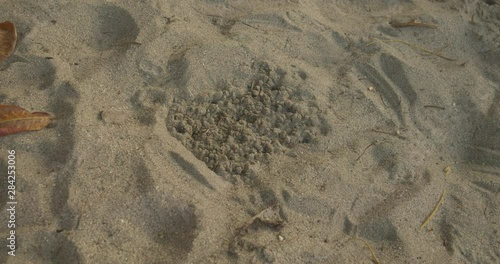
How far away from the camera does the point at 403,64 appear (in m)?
2.60

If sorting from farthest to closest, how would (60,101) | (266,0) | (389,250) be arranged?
(266,0) < (60,101) < (389,250)

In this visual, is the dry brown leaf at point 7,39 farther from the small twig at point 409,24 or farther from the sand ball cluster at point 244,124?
the small twig at point 409,24

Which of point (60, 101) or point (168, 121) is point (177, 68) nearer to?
point (168, 121)

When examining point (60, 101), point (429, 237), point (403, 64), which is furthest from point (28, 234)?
point (403, 64)

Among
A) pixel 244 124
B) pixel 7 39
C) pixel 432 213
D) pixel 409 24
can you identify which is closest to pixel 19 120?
pixel 7 39

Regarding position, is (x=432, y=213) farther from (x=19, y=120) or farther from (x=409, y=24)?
(x=19, y=120)

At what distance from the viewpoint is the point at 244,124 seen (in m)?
2.24

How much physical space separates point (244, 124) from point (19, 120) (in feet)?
3.13

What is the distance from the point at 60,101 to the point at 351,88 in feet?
4.54

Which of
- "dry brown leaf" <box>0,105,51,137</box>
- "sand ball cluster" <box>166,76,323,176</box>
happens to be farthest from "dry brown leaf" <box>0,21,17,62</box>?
"sand ball cluster" <box>166,76,323,176</box>

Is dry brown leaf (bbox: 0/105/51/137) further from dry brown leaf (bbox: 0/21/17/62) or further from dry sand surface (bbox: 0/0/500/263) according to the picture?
dry brown leaf (bbox: 0/21/17/62)

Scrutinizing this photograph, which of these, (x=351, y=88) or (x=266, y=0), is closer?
(x=351, y=88)

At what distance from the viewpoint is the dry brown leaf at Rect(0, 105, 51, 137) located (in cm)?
204

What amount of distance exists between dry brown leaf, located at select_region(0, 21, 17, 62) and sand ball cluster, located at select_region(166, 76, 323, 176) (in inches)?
33.3
